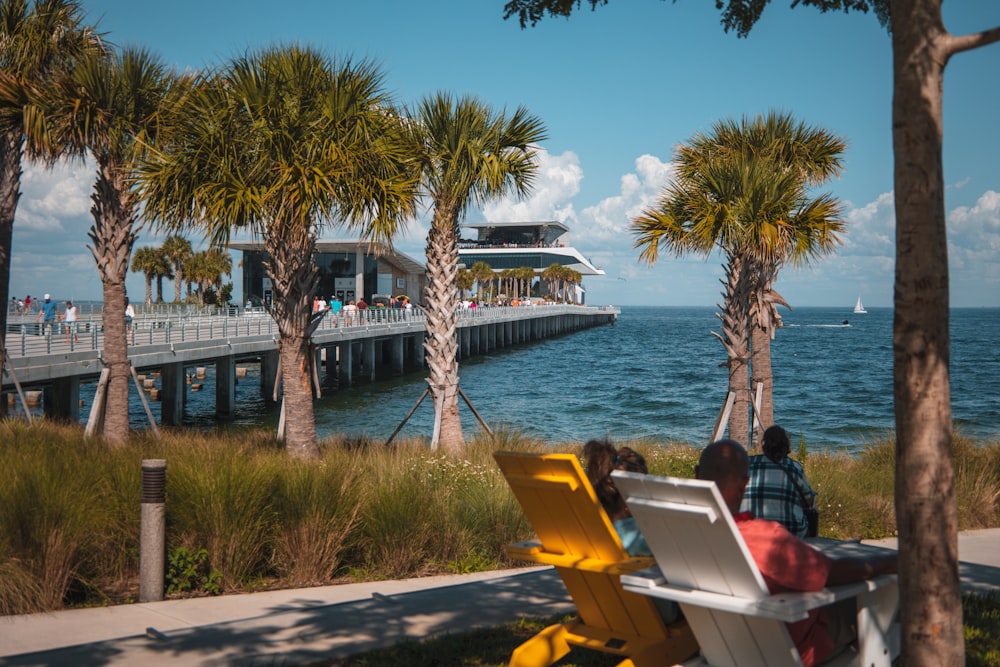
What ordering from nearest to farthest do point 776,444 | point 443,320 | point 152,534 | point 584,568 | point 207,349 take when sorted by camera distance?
point 584,568, point 776,444, point 152,534, point 443,320, point 207,349

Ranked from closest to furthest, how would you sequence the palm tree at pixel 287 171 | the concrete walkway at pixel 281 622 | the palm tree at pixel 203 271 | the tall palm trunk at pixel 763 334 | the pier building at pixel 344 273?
the concrete walkway at pixel 281 622 → the palm tree at pixel 287 171 → the tall palm trunk at pixel 763 334 → the pier building at pixel 344 273 → the palm tree at pixel 203 271

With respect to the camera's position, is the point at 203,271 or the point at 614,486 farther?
the point at 203,271

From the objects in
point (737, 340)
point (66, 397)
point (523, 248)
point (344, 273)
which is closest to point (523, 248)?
point (523, 248)

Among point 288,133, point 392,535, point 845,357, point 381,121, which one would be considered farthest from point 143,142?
point 845,357

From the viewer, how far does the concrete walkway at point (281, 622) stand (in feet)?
15.3

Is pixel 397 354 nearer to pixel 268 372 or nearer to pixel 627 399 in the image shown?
pixel 268 372

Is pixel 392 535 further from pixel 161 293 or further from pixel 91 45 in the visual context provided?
pixel 161 293

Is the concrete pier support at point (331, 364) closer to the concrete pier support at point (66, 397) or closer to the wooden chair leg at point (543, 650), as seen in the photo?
the concrete pier support at point (66, 397)

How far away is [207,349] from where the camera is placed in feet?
89.6

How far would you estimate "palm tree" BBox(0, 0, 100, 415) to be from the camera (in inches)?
477

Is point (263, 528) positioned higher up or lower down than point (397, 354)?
higher up

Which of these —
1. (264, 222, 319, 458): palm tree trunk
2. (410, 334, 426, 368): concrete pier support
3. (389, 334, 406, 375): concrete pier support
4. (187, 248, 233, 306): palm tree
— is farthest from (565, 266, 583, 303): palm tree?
(264, 222, 319, 458): palm tree trunk

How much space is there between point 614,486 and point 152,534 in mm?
3040

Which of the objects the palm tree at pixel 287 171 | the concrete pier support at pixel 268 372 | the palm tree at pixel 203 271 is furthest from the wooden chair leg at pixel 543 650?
the palm tree at pixel 203 271
